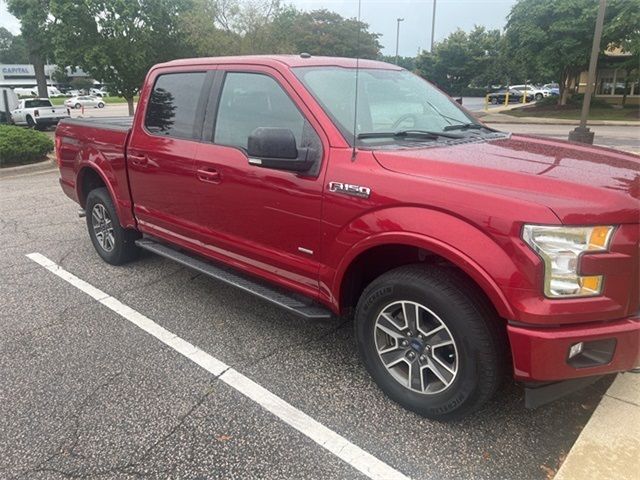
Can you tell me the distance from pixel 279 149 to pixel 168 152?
4.83 feet

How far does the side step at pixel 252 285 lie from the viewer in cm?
316

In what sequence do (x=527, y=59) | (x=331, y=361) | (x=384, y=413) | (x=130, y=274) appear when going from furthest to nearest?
(x=527, y=59), (x=130, y=274), (x=331, y=361), (x=384, y=413)

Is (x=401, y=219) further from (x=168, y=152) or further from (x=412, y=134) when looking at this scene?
(x=168, y=152)

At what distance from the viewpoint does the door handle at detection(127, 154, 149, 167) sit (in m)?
4.25

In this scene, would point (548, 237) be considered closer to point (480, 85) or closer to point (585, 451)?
point (585, 451)

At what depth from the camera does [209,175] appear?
11.8 ft

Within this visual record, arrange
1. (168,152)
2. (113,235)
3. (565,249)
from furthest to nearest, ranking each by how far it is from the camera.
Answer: (113,235)
(168,152)
(565,249)

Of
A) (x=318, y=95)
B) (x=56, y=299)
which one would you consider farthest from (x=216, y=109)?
(x=56, y=299)

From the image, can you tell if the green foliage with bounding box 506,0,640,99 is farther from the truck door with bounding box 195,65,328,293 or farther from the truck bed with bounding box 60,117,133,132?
the truck door with bounding box 195,65,328,293

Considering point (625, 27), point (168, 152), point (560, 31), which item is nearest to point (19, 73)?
point (560, 31)

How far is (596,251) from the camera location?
2.21 meters

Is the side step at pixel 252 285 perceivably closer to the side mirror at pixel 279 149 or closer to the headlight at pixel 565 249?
the side mirror at pixel 279 149

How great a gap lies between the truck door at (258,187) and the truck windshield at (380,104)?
18 centimetres

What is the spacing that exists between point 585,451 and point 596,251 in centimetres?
102
